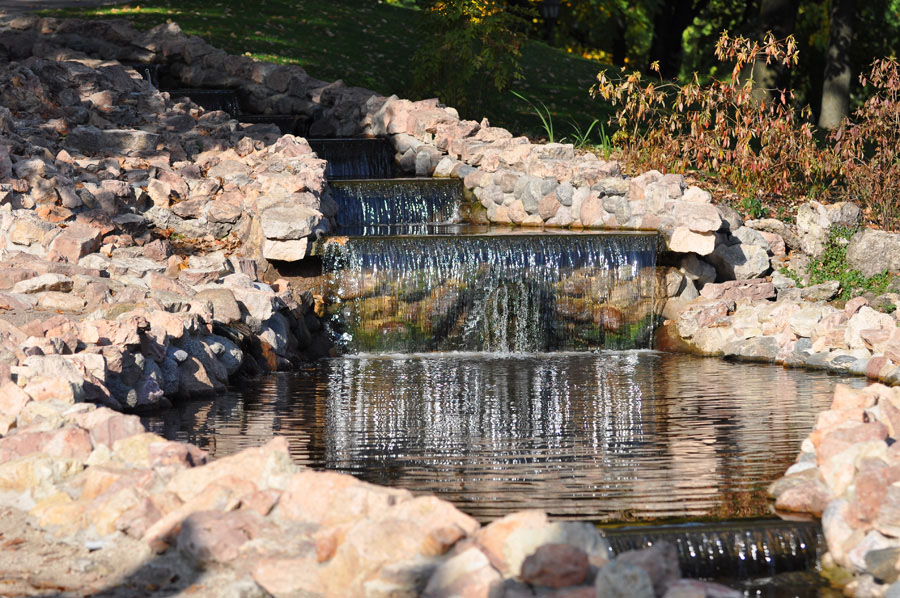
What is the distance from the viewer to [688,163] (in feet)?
50.5

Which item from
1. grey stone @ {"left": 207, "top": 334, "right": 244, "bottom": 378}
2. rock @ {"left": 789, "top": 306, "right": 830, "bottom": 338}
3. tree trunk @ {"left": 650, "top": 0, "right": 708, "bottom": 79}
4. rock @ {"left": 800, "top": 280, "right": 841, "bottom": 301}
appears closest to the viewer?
grey stone @ {"left": 207, "top": 334, "right": 244, "bottom": 378}

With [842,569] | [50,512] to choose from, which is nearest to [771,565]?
[842,569]

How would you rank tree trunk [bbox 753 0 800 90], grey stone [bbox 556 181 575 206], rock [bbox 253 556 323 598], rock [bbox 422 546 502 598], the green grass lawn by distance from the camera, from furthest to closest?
the green grass lawn, tree trunk [bbox 753 0 800 90], grey stone [bbox 556 181 575 206], rock [bbox 253 556 323 598], rock [bbox 422 546 502 598]

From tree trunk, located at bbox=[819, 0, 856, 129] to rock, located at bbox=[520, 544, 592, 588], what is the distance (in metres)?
17.7

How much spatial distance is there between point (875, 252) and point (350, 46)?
37.9ft

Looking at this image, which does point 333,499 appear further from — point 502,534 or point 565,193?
point 565,193

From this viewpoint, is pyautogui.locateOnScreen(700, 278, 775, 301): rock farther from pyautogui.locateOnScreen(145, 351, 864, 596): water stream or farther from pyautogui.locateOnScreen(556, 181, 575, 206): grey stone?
pyautogui.locateOnScreen(556, 181, 575, 206): grey stone

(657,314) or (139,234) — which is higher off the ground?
(139,234)

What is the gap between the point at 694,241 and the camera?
1273 centimetres

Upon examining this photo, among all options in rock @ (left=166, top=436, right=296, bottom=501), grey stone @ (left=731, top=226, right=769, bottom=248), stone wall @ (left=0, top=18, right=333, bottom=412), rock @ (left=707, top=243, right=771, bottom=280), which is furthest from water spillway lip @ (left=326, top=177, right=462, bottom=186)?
rock @ (left=166, top=436, right=296, bottom=501)

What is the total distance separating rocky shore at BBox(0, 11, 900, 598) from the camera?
4.81 m

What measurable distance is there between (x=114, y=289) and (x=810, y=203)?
778cm

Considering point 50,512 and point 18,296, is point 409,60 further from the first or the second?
point 50,512

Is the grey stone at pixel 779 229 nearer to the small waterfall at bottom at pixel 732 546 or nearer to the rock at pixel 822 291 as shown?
the rock at pixel 822 291
